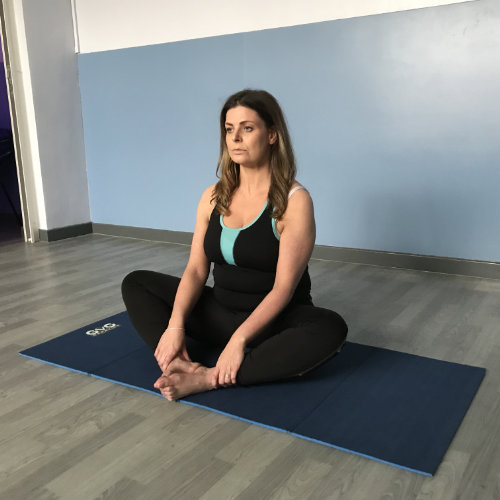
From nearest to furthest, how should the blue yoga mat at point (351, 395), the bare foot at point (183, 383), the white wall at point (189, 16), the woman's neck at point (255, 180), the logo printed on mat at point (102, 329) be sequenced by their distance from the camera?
the blue yoga mat at point (351, 395), the bare foot at point (183, 383), the woman's neck at point (255, 180), the logo printed on mat at point (102, 329), the white wall at point (189, 16)

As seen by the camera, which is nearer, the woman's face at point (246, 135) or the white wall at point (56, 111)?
the woman's face at point (246, 135)

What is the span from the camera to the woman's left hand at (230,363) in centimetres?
163

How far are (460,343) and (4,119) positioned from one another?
4.94 m

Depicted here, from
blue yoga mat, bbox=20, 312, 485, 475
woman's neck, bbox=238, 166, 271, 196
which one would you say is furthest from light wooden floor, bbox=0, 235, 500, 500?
woman's neck, bbox=238, 166, 271, 196

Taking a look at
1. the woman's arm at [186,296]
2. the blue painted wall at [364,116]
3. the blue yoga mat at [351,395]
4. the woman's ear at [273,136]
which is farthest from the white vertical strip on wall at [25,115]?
the woman's ear at [273,136]

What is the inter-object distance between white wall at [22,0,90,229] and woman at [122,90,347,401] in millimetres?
2620

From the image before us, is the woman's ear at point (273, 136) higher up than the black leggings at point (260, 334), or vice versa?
the woman's ear at point (273, 136)

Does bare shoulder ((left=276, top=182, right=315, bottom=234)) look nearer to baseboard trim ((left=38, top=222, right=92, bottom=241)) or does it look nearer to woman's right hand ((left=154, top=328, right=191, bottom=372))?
woman's right hand ((left=154, top=328, right=191, bottom=372))

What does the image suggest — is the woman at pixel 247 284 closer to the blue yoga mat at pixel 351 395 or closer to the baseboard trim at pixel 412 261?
the blue yoga mat at pixel 351 395

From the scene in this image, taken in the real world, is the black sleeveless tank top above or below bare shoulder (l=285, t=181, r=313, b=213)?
below

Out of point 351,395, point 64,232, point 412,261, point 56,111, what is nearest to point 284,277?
point 351,395

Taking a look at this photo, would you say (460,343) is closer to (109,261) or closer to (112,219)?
(109,261)

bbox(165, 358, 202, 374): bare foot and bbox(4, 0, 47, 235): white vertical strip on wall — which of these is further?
bbox(4, 0, 47, 235): white vertical strip on wall

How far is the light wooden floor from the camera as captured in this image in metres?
1.25
